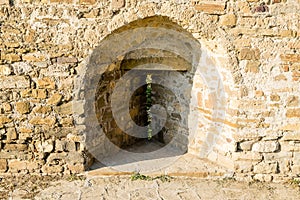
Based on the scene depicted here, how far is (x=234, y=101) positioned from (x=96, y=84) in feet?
4.92

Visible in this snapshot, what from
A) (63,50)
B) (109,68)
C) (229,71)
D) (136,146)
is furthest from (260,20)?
(136,146)

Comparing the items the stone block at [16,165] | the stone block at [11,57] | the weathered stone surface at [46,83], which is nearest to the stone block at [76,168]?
the stone block at [16,165]

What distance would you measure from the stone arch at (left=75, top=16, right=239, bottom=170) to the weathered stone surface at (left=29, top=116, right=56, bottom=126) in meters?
0.34

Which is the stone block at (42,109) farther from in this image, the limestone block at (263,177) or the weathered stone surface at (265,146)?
the limestone block at (263,177)

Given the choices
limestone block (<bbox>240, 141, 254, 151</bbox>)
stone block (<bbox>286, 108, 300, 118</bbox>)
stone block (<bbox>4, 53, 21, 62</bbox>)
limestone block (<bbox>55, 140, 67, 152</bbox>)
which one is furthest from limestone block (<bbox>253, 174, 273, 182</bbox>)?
stone block (<bbox>4, 53, 21, 62</bbox>)

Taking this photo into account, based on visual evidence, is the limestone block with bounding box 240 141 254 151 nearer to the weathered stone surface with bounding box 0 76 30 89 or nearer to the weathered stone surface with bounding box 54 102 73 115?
the weathered stone surface with bounding box 54 102 73 115

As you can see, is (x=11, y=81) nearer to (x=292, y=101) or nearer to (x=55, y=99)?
(x=55, y=99)

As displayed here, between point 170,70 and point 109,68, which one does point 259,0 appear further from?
point 109,68

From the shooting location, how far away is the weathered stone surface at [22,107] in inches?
138

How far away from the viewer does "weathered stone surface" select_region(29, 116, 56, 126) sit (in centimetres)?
354

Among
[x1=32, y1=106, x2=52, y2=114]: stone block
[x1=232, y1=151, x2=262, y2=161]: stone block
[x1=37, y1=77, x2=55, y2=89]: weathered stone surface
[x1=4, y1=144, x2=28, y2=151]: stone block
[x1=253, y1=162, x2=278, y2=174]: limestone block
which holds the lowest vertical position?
[x1=253, y1=162, x2=278, y2=174]: limestone block

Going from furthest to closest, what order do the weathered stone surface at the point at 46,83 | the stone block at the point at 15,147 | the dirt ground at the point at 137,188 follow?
1. the stone block at the point at 15,147
2. the weathered stone surface at the point at 46,83
3. the dirt ground at the point at 137,188

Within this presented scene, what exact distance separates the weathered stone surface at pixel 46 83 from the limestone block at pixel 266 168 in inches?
90.4

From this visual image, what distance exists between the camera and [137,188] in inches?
135
